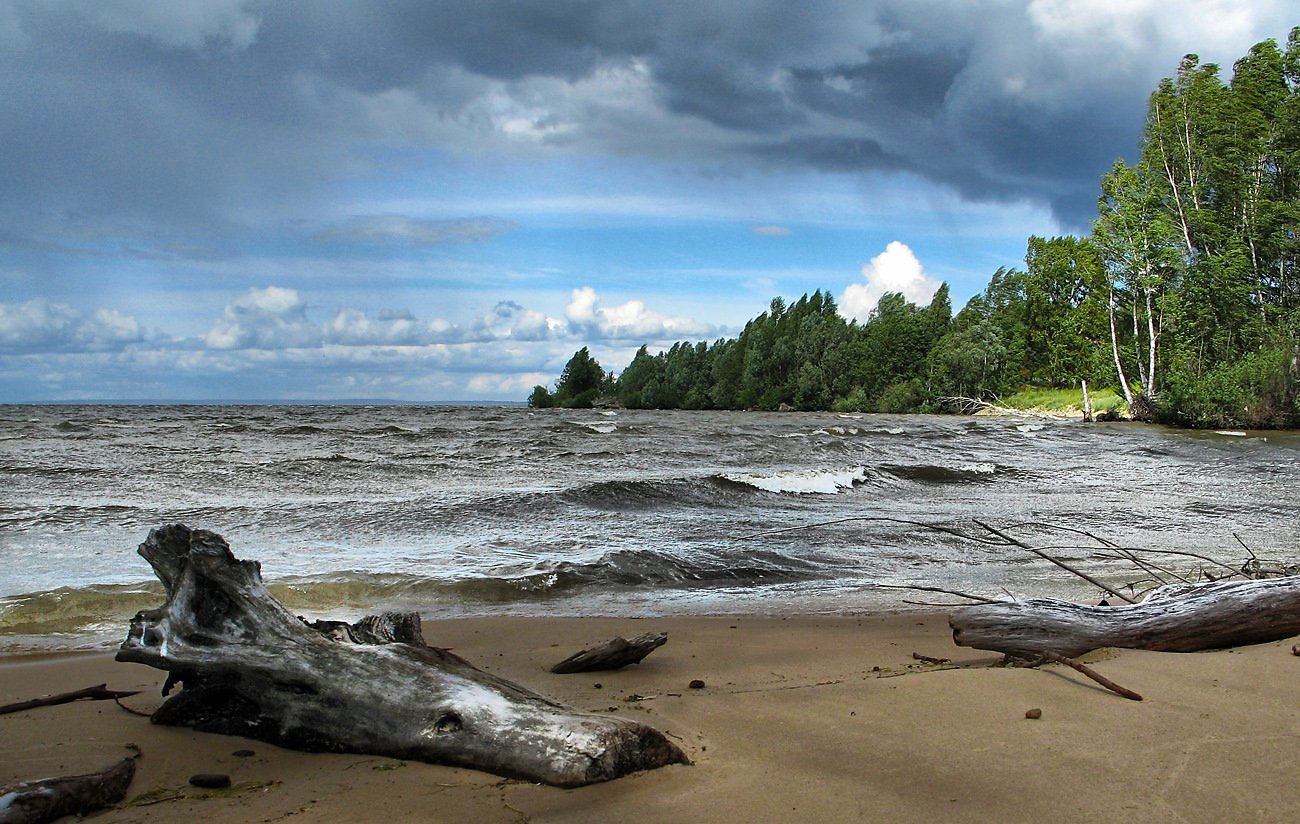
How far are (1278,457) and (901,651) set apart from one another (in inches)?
810

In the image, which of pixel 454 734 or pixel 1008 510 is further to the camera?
pixel 1008 510

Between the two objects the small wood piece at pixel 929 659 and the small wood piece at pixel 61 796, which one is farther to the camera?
the small wood piece at pixel 929 659

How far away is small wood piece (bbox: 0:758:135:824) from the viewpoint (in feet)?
7.86

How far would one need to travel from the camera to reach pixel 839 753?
2.85 m

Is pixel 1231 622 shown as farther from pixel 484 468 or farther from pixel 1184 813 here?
pixel 484 468

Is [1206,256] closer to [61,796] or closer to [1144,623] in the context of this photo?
[1144,623]

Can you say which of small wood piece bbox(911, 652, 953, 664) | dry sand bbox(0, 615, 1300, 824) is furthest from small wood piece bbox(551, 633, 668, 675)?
small wood piece bbox(911, 652, 953, 664)

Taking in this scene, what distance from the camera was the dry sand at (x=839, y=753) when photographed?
242cm

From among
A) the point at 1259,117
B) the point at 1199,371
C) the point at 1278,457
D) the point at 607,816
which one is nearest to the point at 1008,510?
the point at 607,816

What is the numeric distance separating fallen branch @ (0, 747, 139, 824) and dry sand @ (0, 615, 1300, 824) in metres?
0.07

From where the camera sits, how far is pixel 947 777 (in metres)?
2.61

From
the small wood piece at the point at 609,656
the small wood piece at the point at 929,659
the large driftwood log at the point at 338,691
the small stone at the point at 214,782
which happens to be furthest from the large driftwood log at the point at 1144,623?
the small stone at the point at 214,782

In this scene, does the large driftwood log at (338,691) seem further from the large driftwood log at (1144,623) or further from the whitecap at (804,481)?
the whitecap at (804,481)

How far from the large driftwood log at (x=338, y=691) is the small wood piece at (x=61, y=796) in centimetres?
50
